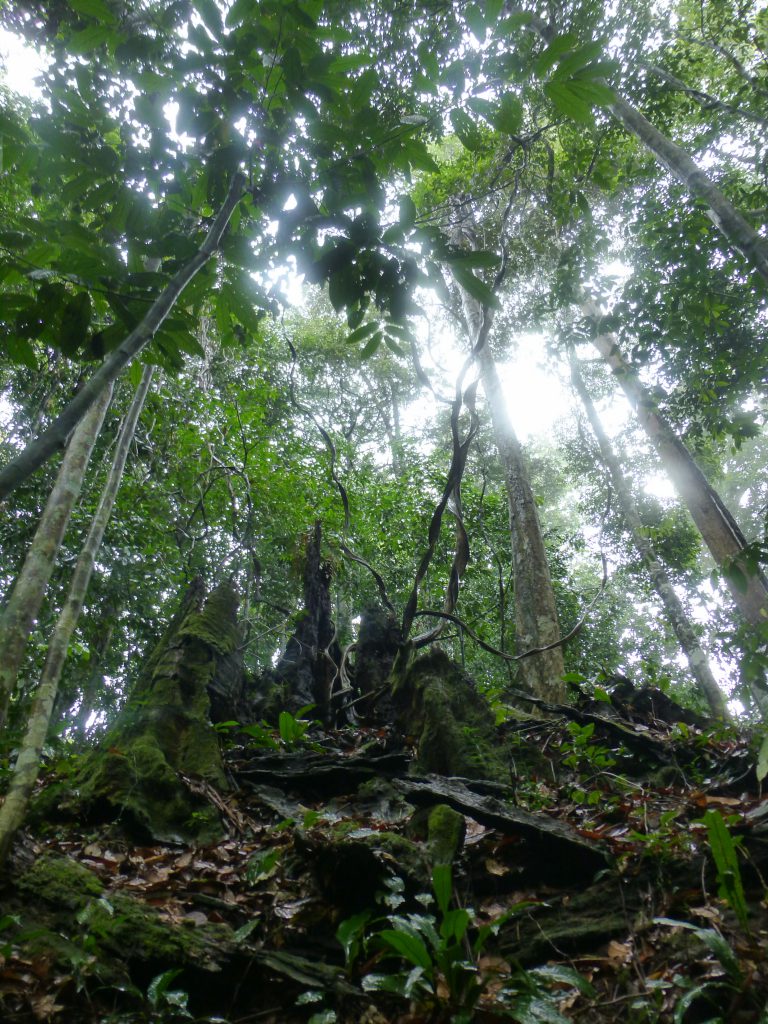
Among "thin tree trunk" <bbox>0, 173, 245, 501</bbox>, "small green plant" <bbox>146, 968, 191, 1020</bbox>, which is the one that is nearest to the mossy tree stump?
"small green plant" <bbox>146, 968, 191, 1020</bbox>

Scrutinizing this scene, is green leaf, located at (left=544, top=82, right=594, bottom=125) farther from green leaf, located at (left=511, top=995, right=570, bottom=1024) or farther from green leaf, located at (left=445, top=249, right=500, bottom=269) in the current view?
green leaf, located at (left=511, top=995, right=570, bottom=1024)

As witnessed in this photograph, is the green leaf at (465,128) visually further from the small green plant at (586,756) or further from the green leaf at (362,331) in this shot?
the small green plant at (586,756)

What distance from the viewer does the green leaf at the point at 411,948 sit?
215 centimetres

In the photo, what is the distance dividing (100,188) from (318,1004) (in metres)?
3.01

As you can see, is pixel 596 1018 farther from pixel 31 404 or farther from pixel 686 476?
pixel 31 404

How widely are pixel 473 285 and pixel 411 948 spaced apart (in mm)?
2304

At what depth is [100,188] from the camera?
6.68ft

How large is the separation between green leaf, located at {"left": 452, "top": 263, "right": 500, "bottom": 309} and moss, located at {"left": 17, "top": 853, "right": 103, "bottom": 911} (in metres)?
2.89

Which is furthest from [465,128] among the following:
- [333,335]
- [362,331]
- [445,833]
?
[333,335]

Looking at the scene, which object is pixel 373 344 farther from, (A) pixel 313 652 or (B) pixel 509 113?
(A) pixel 313 652

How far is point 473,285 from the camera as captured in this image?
1837 millimetres

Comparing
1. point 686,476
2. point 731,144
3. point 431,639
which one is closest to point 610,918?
point 431,639

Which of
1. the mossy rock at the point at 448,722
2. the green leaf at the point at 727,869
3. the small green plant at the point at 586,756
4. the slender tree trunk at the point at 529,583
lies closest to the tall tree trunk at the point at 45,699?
the mossy rock at the point at 448,722

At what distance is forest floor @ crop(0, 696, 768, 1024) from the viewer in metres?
2.12
